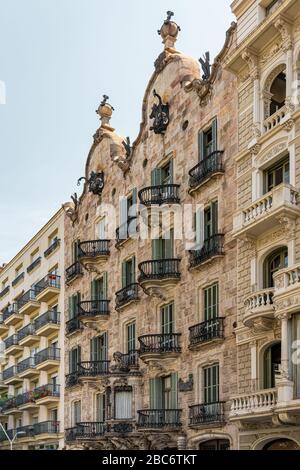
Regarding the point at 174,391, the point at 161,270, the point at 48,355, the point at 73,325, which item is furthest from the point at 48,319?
the point at 174,391

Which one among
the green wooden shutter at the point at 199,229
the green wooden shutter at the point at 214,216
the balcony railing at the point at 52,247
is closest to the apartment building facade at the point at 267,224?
the green wooden shutter at the point at 214,216

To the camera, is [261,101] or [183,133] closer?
[261,101]

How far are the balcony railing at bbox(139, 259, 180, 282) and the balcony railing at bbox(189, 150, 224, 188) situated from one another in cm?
344

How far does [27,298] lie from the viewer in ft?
171

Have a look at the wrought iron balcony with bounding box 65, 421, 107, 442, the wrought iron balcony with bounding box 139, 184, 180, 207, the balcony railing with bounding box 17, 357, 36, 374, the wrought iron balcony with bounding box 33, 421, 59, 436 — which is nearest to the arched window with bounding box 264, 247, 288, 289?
the wrought iron balcony with bounding box 139, 184, 180, 207

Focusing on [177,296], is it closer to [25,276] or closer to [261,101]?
[261,101]

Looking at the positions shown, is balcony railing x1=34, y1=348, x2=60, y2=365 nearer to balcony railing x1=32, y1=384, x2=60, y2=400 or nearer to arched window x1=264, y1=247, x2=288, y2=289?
balcony railing x1=32, y1=384, x2=60, y2=400

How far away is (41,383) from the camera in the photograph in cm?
4788

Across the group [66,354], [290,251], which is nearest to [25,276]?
[66,354]

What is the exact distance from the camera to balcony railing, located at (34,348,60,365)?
4466 cm

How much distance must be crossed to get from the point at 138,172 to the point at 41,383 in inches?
709

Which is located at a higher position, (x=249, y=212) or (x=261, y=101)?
(x=261, y=101)

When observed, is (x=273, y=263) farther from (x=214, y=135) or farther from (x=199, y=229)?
(x=214, y=135)

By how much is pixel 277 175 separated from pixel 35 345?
A: 29.5 meters
